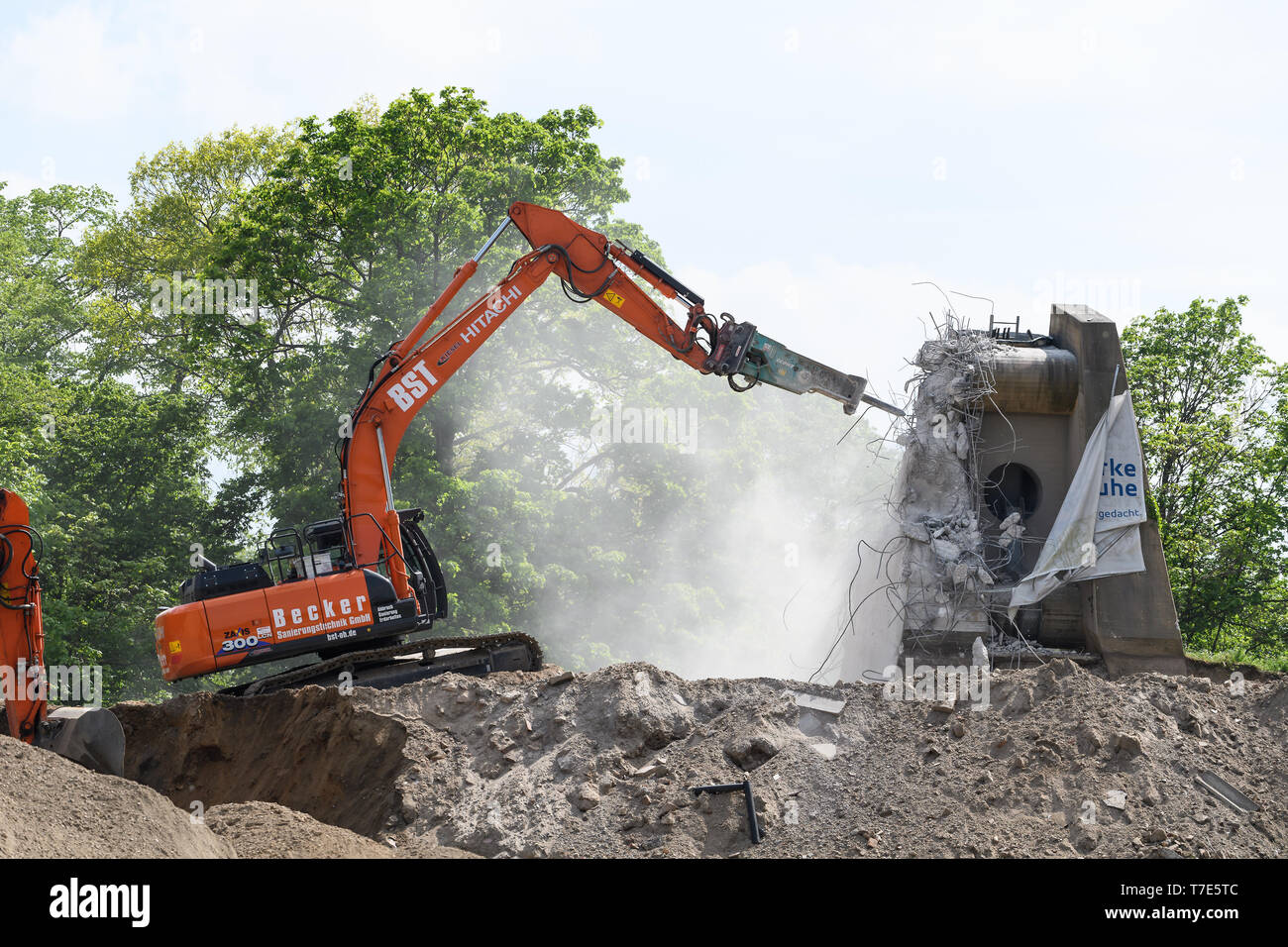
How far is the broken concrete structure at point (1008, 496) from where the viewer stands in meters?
12.1

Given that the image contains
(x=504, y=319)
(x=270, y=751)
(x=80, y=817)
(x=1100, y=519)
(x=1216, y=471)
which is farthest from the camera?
(x=1216, y=471)

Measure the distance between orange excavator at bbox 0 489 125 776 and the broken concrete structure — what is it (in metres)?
7.82

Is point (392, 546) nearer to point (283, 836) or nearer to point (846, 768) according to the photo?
Answer: point (283, 836)

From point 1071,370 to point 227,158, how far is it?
78.0 feet

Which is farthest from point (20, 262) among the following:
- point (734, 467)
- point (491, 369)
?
point (734, 467)

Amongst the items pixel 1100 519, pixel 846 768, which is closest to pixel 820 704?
pixel 846 768

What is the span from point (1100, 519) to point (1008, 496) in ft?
4.26

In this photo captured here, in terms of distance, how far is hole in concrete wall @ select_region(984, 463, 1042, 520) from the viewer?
12953 mm

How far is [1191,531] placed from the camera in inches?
789

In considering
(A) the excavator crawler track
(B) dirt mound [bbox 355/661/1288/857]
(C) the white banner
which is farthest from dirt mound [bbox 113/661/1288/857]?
(C) the white banner

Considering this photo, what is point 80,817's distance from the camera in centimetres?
645

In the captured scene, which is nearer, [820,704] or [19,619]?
[820,704]
